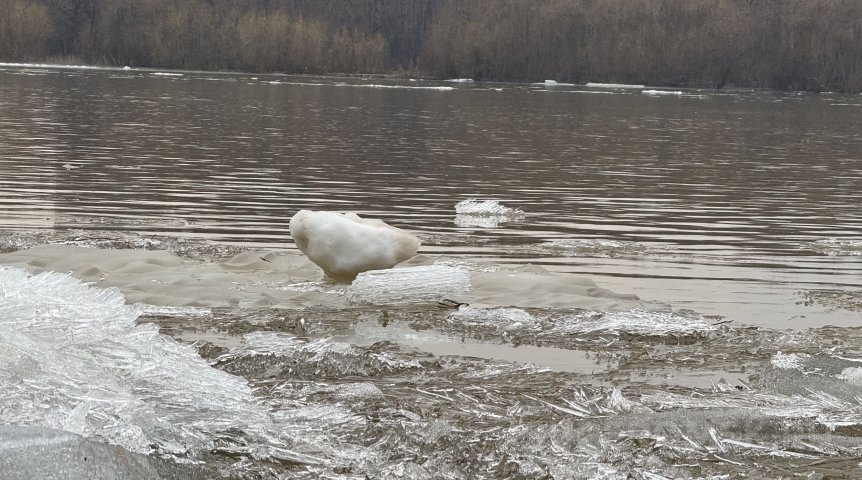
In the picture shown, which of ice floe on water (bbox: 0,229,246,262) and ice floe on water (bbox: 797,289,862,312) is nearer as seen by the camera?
ice floe on water (bbox: 797,289,862,312)

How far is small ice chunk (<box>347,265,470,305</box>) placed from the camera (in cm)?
714

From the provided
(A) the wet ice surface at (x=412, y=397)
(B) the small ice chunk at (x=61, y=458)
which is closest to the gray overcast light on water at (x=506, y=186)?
(A) the wet ice surface at (x=412, y=397)

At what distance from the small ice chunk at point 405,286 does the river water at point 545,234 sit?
0.91ft

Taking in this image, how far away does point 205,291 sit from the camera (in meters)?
7.16

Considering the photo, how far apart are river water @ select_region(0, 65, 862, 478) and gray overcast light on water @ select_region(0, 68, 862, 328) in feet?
0.19

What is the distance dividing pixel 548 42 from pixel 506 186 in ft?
232

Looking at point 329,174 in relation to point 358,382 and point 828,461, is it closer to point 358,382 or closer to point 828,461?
point 358,382

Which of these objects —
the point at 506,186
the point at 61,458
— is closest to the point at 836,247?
the point at 506,186

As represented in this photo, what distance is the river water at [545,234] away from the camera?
4621 mm

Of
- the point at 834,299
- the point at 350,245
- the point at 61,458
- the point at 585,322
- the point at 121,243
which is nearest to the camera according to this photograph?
the point at 61,458

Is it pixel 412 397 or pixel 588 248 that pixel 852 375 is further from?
pixel 588 248

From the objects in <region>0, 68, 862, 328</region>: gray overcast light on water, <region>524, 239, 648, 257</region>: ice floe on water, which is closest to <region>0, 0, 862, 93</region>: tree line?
<region>0, 68, 862, 328</region>: gray overcast light on water

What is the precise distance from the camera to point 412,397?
5125 mm

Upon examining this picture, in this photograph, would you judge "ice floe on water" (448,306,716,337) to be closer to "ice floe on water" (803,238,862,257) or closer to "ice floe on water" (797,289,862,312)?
"ice floe on water" (797,289,862,312)
